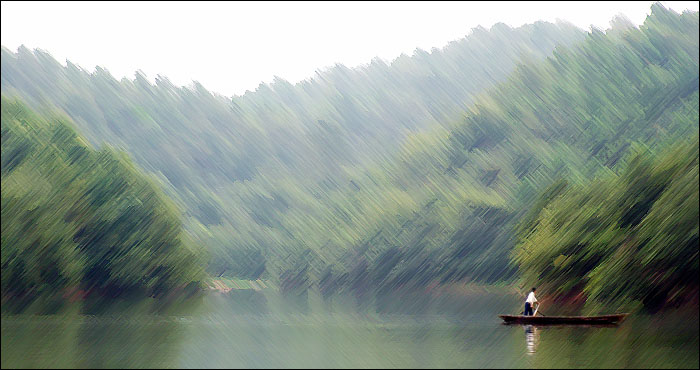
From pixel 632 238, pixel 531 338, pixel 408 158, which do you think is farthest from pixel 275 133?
pixel 531 338

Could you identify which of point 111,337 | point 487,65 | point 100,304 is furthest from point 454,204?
point 487,65

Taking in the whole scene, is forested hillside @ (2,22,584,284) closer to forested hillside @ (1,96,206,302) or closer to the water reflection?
forested hillside @ (1,96,206,302)

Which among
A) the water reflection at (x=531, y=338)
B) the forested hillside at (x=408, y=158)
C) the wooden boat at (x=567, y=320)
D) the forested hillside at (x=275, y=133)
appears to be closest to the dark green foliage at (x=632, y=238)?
the forested hillside at (x=408, y=158)

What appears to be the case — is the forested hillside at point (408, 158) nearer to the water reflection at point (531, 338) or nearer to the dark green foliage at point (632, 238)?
the dark green foliage at point (632, 238)

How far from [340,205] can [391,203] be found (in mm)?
11515

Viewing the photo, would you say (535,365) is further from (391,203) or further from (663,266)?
(391,203)

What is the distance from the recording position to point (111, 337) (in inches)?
1166

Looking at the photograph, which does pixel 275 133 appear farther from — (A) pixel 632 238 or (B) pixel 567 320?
(B) pixel 567 320

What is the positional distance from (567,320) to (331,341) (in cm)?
773

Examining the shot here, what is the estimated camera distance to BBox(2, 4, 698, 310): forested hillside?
194 feet

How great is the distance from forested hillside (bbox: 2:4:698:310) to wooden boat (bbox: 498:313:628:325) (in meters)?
2.71

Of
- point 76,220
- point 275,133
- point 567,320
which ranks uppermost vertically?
point 275,133

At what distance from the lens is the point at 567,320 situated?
31.3m

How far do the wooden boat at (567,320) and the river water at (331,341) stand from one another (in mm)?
261
